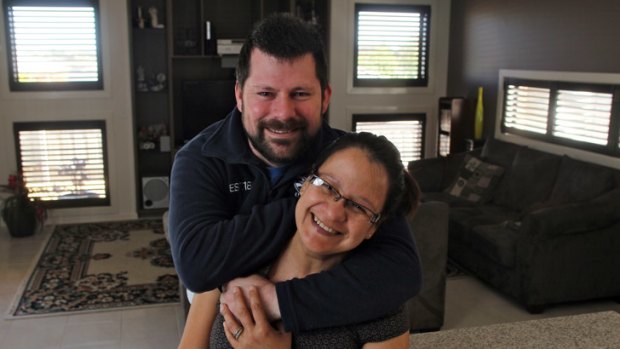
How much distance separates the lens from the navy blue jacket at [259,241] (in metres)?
1.16

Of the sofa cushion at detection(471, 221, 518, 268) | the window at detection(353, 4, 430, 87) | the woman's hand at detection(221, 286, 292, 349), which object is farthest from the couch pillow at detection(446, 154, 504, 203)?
the woman's hand at detection(221, 286, 292, 349)

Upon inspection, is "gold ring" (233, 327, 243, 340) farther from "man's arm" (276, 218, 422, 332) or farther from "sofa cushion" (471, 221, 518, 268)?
"sofa cushion" (471, 221, 518, 268)

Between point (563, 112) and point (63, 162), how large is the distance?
4898 mm

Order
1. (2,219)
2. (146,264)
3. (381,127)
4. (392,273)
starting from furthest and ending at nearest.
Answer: (381,127)
(2,219)
(146,264)
(392,273)

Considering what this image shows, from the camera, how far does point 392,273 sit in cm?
122

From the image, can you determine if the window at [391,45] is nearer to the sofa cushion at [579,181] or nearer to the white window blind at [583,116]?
the white window blind at [583,116]

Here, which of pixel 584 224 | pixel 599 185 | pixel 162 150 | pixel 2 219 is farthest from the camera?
pixel 162 150

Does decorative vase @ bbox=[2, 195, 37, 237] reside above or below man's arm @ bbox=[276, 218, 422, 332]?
below

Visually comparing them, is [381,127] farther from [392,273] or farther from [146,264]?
[392,273]

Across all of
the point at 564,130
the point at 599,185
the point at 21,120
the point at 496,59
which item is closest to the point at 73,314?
the point at 21,120

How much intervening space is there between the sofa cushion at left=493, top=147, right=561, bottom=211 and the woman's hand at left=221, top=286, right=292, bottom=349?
4016 mm

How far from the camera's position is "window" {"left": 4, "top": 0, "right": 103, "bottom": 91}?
590cm

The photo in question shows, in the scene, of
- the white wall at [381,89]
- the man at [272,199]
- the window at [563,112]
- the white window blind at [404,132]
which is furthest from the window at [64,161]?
the man at [272,199]

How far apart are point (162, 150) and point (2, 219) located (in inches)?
66.9
